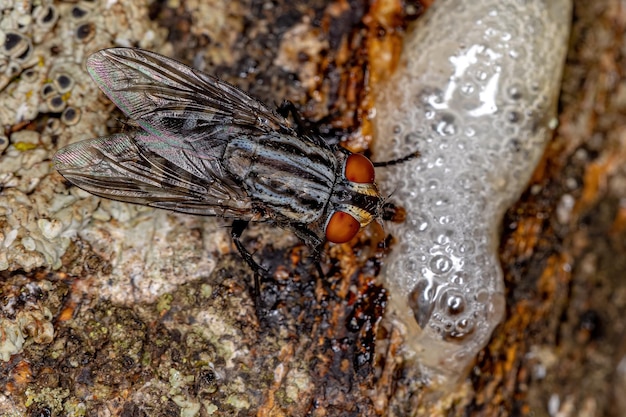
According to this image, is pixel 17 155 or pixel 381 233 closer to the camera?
pixel 17 155

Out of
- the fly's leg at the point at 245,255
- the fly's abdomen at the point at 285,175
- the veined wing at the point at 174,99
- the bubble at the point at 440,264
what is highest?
the veined wing at the point at 174,99

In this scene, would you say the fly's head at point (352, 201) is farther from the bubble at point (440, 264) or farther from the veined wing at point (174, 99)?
the bubble at point (440, 264)

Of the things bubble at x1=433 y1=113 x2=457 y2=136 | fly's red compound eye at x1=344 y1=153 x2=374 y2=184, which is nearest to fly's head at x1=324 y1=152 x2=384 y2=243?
fly's red compound eye at x1=344 y1=153 x2=374 y2=184

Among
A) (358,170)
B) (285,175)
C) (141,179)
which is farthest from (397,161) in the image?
(141,179)

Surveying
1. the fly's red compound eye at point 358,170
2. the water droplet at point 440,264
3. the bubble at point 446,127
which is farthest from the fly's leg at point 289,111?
the water droplet at point 440,264

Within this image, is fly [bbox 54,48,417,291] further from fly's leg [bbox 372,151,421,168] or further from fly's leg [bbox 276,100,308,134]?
fly's leg [bbox 372,151,421,168]

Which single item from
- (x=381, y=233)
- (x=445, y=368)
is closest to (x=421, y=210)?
(x=381, y=233)

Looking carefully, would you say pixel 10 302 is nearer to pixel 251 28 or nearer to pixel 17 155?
pixel 17 155
